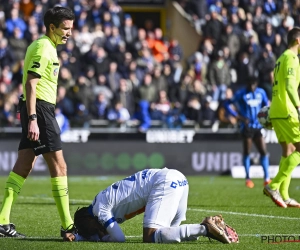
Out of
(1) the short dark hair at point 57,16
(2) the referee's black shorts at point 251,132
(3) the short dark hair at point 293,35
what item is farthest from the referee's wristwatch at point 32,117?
(2) the referee's black shorts at point 251,132

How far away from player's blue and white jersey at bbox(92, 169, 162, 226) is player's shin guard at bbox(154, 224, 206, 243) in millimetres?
399

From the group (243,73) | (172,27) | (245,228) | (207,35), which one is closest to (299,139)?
(245,228)

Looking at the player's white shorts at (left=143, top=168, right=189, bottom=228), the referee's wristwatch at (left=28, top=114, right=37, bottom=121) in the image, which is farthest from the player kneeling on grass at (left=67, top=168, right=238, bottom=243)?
the referee's wristwatch at (left=28, top=114, right=37, bottom=121)

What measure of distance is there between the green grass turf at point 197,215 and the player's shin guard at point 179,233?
3.2 inches

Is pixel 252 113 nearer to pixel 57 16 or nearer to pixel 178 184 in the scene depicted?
pixel 57 16

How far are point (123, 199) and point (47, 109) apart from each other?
4.53 feet

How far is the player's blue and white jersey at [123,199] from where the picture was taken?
332 inches

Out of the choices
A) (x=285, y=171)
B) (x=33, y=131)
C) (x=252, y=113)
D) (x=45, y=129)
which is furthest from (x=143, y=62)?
(x=33, y=131)

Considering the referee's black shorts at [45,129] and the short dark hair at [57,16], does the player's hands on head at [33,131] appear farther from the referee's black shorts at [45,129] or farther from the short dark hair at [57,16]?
the short dark hair at [57,16]

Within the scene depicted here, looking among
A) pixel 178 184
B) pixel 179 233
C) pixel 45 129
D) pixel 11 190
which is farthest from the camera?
pixel 11 190

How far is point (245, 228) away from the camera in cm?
1011

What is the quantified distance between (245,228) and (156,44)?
16982mm

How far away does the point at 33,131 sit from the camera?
8.76 meters

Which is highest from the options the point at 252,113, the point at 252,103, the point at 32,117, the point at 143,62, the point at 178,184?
the point at 143,62
